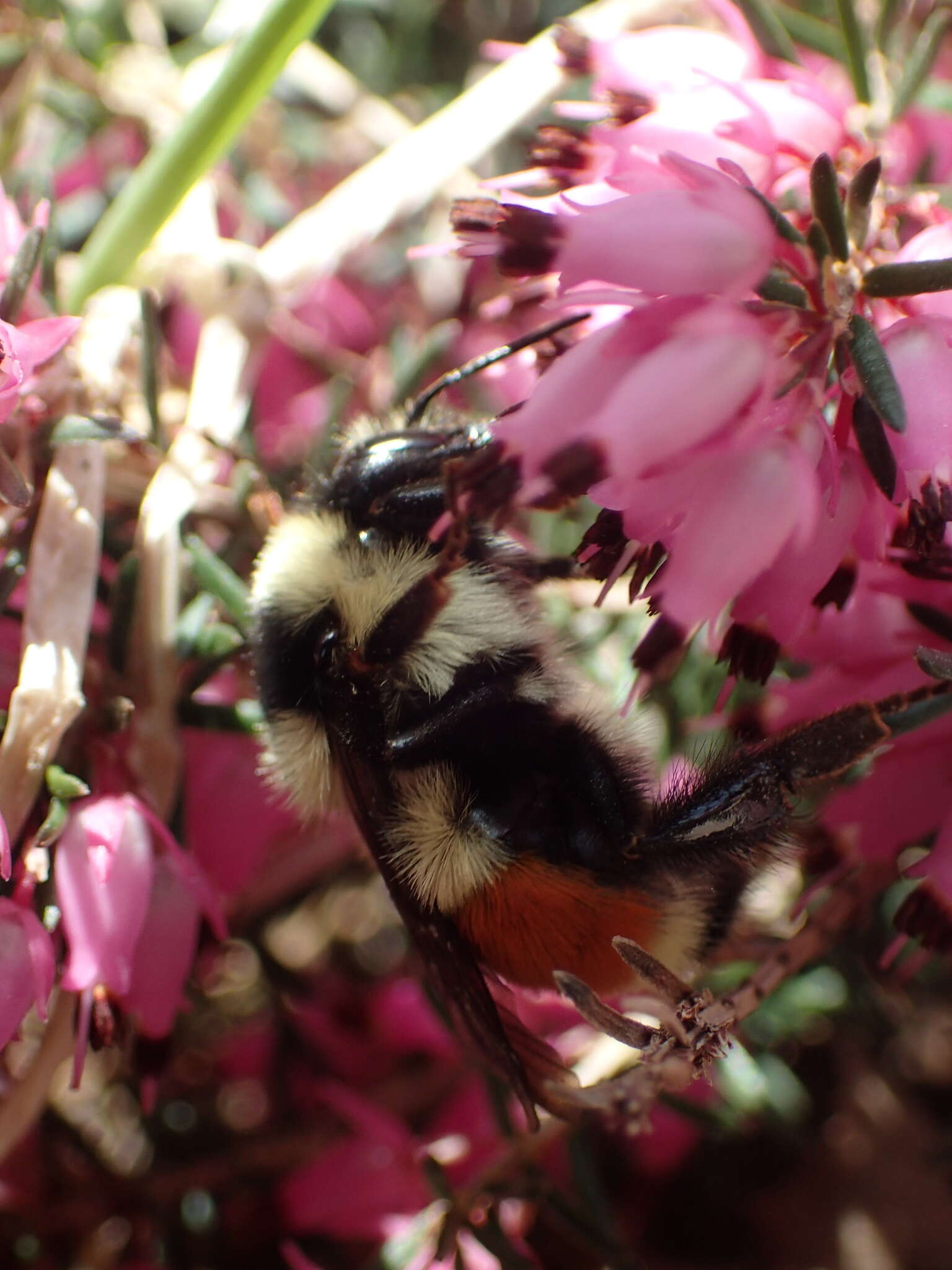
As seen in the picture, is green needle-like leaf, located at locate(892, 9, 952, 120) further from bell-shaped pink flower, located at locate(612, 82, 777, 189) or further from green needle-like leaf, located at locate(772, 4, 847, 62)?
bell-shaped pink flower, located at locate(612, 82, 777, 189)

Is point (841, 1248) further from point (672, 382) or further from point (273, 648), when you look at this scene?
point (672, 382)

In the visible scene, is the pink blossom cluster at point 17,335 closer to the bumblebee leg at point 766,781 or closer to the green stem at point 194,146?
the green stem at point 194,146

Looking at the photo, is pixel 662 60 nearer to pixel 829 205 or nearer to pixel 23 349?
pixel 829 205

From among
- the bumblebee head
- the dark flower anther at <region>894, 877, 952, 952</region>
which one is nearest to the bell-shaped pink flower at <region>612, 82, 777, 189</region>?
the bumblebee head

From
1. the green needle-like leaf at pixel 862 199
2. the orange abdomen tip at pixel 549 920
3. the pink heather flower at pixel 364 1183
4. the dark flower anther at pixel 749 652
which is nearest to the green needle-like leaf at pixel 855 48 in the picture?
the green needle-like leaf at pixel 862 199

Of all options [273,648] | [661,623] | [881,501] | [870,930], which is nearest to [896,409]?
[881,501]
